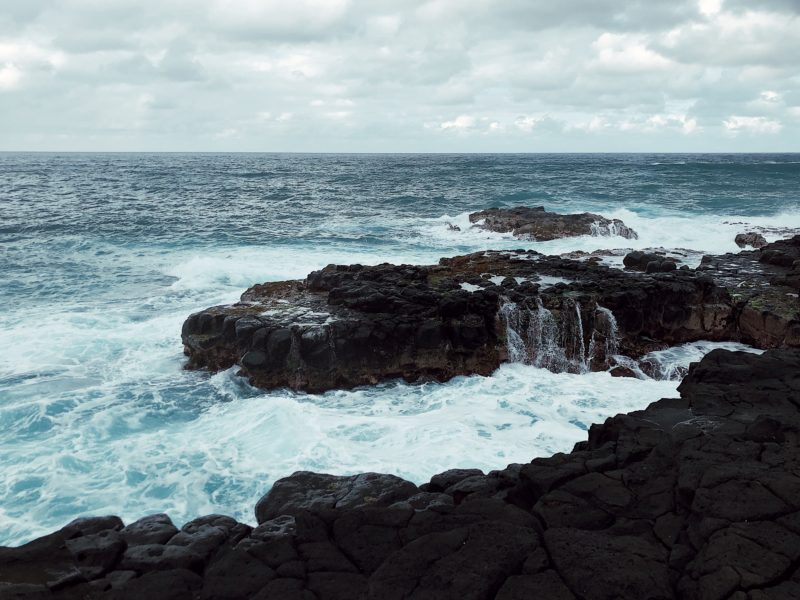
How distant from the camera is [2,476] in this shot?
10.6 m

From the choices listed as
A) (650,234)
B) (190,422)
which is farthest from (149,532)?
(650,234)

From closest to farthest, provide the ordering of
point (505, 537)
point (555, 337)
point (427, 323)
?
point (505, 537)
point (427, 323)
point (555, 337)

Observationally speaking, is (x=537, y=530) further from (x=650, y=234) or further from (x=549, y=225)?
(x=650, y=234)

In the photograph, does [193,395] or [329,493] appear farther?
[193,395]

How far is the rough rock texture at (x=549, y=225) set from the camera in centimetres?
3338

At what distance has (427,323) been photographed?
51.4 feet

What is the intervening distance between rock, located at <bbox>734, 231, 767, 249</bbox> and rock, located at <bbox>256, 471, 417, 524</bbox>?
29487mm

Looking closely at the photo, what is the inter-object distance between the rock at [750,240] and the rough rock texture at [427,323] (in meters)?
15.6

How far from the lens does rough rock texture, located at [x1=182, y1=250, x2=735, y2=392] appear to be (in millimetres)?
15125

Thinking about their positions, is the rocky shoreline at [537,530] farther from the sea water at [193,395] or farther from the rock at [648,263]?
the rock at [648,263]

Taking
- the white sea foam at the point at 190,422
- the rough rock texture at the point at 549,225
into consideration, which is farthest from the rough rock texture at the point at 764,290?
the rough rock texture at the point at 549,225

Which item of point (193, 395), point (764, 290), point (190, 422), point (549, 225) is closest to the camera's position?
point (190, 422)

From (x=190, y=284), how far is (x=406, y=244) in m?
13.3

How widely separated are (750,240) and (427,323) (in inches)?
958
